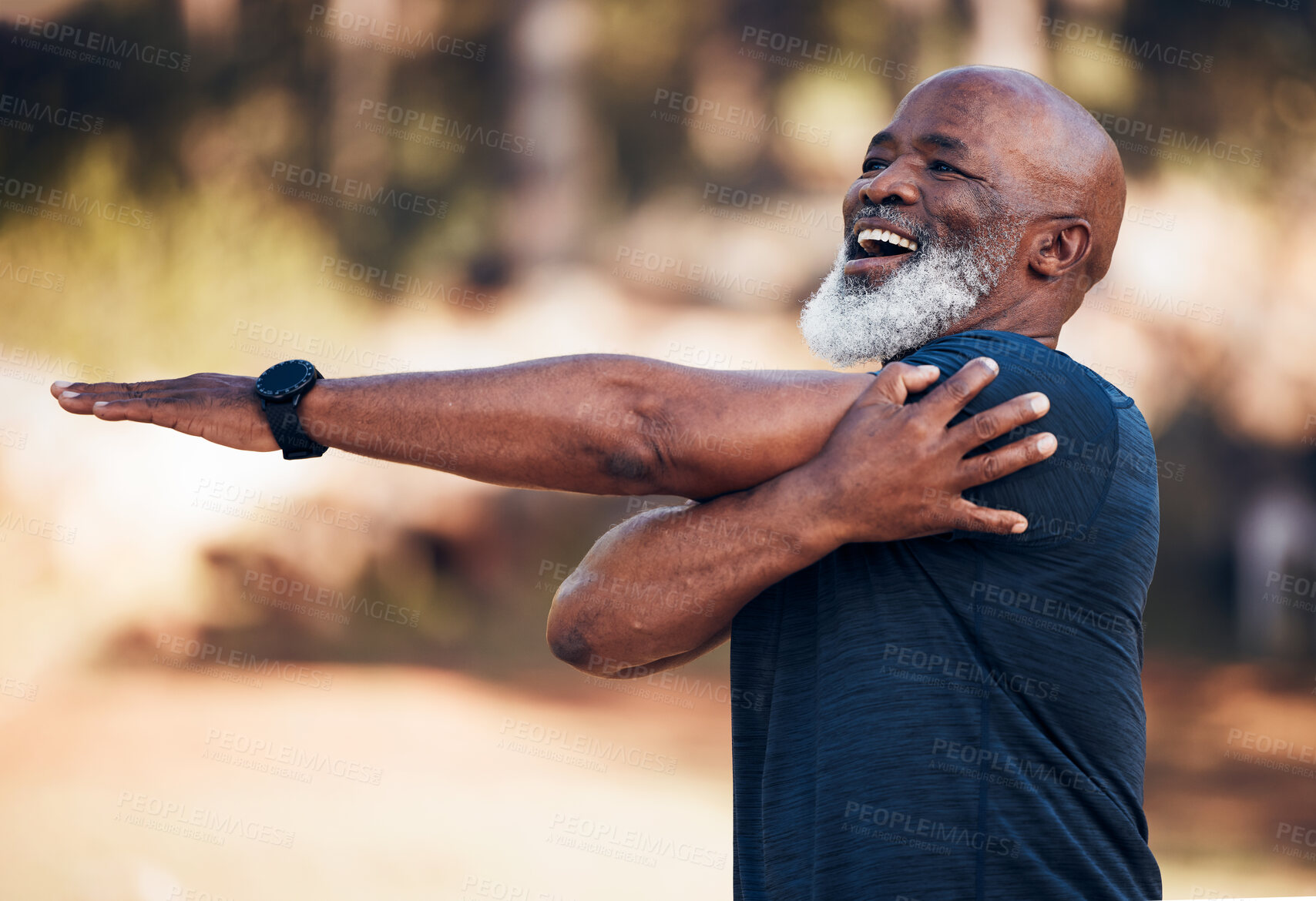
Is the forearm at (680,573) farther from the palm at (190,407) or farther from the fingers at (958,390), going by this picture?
the palm at (190,407)

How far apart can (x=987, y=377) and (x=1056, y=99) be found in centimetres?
66

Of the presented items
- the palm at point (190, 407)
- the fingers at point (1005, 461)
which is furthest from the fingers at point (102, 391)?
the fingers at point (1005, 461)

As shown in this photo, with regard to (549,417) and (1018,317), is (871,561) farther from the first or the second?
(1018,317)

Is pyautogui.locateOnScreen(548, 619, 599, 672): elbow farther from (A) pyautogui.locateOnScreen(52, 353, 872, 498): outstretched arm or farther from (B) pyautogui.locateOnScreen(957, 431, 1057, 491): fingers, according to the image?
(B) pyautogui.locateOnScreen(957, 431, 1057, 491): fingers

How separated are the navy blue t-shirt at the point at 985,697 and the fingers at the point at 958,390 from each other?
3 cm

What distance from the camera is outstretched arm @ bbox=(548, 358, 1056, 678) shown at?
4.16 feet

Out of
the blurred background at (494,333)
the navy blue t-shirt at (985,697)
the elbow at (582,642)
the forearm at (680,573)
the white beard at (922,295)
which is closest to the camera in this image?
the navy blue t-shirt at (985,697)

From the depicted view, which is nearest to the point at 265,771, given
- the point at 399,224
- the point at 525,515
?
the point at 525,515

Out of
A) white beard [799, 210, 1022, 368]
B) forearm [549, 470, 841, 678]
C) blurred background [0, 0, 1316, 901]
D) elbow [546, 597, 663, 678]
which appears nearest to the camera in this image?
forearm [549, 470, 841, 678]

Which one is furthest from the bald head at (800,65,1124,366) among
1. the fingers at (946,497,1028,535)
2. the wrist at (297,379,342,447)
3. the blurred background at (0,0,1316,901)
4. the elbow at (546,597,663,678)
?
the blurred background at (0,0,1316,901)

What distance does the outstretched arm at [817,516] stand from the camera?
127cm

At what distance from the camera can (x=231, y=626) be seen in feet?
18.0

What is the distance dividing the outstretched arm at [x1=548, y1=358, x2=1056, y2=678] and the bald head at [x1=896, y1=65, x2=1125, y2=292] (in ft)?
1.62

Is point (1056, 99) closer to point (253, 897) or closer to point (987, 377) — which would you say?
point (987, 377)
